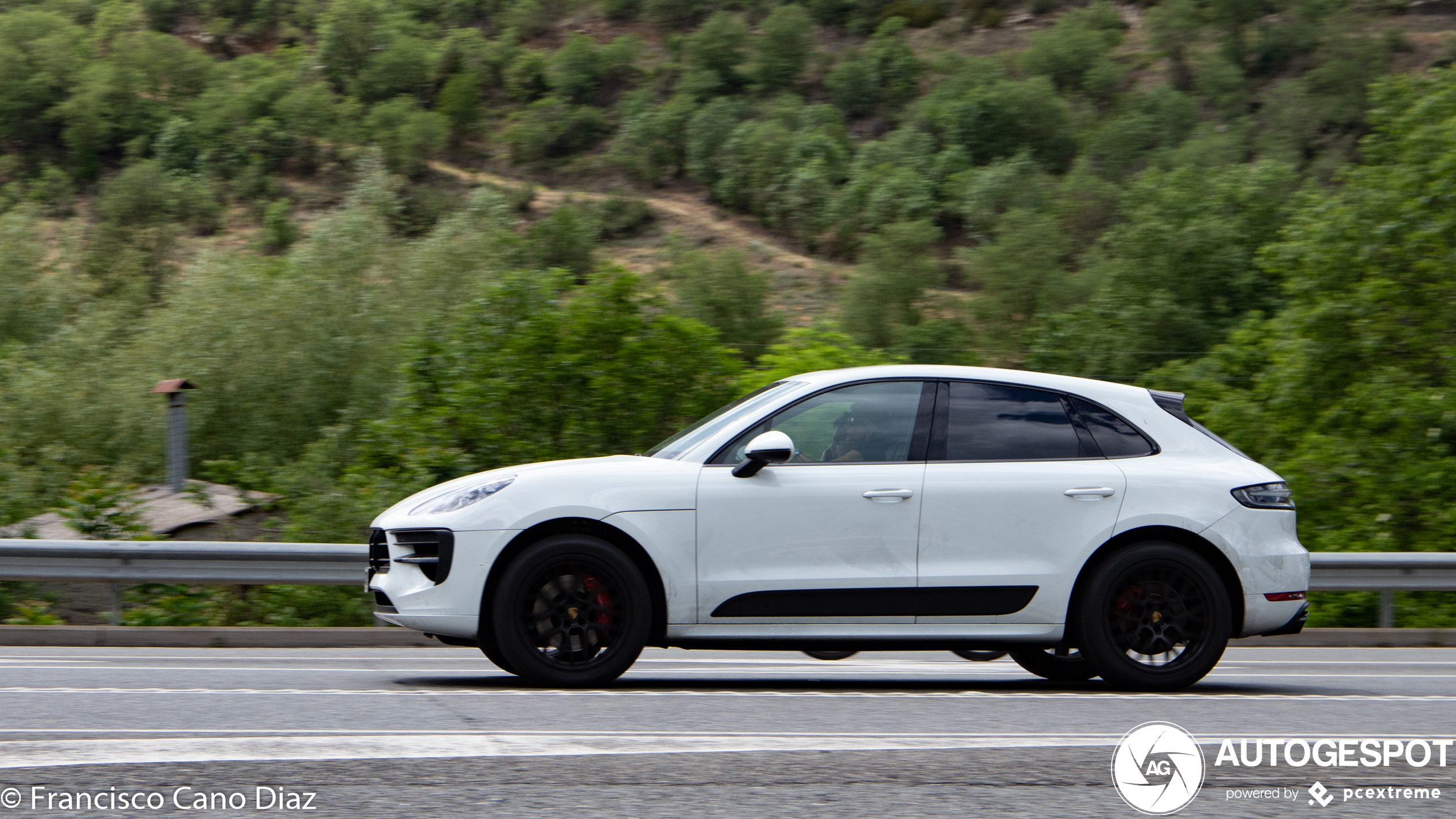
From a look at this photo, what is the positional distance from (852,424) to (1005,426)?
2.48ft

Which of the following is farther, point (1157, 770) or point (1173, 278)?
point (1173, 278)

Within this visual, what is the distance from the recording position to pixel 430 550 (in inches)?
251

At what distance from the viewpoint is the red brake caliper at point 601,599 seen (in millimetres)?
6320

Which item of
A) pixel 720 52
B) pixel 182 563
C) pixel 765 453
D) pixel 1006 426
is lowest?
pixel 182 563

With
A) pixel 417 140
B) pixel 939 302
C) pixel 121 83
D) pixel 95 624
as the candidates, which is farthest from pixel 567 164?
pixel 95 624

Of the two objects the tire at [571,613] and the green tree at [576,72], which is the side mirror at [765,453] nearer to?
the tire at [571,613]

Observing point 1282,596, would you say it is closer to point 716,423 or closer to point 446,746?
point 716,423

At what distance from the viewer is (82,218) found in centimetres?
6719

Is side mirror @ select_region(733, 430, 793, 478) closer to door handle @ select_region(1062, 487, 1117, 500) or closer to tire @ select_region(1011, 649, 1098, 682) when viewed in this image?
door handle @ select_region(1062, 487, 1117, 500)

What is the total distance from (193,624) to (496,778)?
26.9ft

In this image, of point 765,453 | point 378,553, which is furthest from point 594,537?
point 378,553

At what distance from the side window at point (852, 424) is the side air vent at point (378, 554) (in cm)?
165

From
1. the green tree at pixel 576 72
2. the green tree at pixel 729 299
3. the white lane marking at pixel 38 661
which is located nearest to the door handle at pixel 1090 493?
the white lane marking at pixel 38 661

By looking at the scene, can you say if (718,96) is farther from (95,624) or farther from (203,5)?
(95,624)
